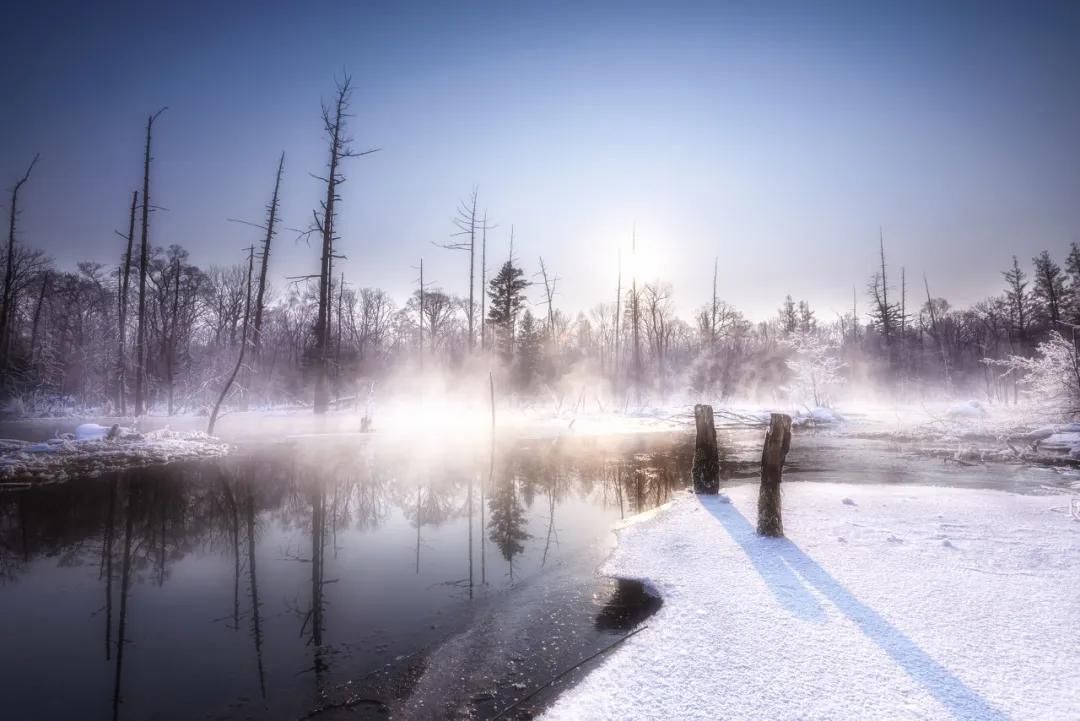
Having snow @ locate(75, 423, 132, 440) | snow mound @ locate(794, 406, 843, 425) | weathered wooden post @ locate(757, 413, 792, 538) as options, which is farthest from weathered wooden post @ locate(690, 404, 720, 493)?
snow mound @ locate(794, 406, 843, 425)

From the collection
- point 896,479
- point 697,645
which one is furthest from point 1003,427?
point 697,645

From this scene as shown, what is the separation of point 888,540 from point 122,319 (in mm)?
30268

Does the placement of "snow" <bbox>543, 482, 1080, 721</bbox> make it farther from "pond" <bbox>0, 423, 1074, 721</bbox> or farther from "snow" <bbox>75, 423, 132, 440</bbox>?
"snow" <bbox>75, 423, 132, 440</bbox>

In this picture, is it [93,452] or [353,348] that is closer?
[93,452]

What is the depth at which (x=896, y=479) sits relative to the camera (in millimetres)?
10734

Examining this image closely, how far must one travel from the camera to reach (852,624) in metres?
3.81

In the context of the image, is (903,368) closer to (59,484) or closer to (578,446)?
(578,446)

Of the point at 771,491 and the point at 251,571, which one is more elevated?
the point at 771,491

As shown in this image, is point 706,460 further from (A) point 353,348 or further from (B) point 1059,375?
(A) point 353,348

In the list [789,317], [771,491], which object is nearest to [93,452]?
[771,491]

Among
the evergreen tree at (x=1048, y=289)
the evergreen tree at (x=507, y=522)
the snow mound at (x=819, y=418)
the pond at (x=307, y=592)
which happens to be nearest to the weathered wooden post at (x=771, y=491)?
the pond at (x=307, y=592)

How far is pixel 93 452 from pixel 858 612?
16.8 meters

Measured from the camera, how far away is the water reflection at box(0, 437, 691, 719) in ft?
10.9

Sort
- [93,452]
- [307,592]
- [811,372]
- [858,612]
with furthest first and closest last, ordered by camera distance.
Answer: [811,372], [93,452], [307,592], [858,612]
